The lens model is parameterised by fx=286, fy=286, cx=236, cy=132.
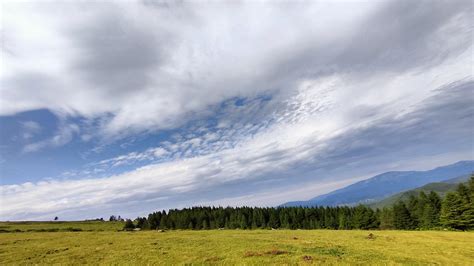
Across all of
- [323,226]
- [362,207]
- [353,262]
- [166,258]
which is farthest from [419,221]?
[166,258]

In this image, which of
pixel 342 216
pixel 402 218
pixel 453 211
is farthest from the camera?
pixel 342 216

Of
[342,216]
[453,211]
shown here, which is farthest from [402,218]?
[453,211]

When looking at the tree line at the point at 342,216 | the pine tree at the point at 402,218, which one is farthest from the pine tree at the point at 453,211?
the pine tree at the point at 402,218

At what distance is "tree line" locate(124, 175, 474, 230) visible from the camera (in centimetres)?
8144

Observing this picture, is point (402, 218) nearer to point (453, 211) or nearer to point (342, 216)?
point (342, 216)

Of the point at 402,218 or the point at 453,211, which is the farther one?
the point at 402,218

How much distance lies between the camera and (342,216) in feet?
396

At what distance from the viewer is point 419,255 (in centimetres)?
2723

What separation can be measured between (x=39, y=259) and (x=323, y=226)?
118787mm

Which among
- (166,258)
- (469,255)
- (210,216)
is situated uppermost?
(210,216)

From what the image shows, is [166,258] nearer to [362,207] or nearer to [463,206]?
[463,206]

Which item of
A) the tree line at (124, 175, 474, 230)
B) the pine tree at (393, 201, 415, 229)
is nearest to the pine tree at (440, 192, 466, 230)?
the tree line at (124, 175, 474, 230)

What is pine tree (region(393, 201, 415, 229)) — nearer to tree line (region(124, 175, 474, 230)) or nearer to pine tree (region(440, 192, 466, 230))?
tree line (region(124, 175, 474, 230))

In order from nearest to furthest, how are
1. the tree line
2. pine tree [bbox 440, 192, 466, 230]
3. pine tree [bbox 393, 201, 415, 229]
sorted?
pine tree [bbox 440, 192, 466, 230], the tree line, pine tree [bbox 393, 201, 415, 229]
